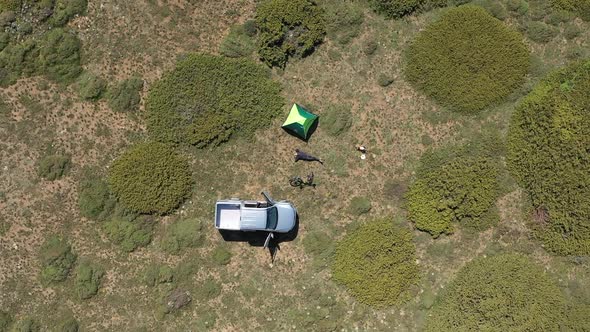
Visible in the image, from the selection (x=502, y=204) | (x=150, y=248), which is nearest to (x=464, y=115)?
(x=502, y=204)

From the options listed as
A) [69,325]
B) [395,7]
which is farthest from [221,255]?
[395,7]

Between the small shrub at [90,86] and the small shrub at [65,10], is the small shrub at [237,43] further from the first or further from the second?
the small shrub at [65,10]

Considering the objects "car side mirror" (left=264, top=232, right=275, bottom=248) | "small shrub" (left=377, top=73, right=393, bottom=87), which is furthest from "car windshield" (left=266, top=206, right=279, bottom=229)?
"small shrub" (left=377, top=73, right=393, bottom=87)

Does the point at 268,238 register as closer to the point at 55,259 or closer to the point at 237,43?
the point at 237,43

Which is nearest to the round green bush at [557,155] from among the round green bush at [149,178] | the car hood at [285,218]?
the car hood at [285,218]

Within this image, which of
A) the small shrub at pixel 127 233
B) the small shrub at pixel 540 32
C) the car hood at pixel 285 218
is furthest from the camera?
the small shrub at pixel 540 32

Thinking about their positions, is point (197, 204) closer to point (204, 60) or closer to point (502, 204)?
point (204, 60)

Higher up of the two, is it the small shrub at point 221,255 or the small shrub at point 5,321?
the small shrub at point 221,255
